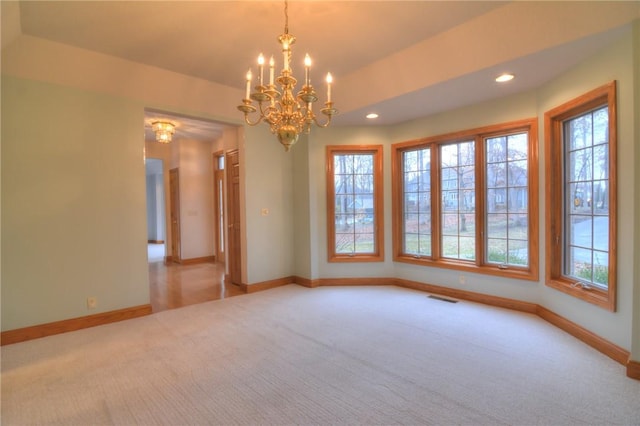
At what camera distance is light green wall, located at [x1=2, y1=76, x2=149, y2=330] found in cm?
318

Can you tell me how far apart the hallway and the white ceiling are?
3.08 meters

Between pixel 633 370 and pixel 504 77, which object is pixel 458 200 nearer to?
pixel 504 77

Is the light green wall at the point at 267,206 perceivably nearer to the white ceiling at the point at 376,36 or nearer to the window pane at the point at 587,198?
the white ceiling at the point at 376,36

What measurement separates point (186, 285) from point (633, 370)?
550 cm

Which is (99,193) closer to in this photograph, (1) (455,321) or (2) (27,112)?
(2) (27,112)

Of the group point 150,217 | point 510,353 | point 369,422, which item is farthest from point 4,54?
point 150,217

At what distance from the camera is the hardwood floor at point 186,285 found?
15.0ft

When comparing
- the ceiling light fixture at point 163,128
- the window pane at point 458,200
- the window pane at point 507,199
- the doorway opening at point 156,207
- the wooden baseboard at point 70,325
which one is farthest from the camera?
the doorway opening at point 156,207

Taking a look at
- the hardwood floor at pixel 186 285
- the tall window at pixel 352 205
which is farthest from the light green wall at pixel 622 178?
the hardwood floor at pixel 186 285

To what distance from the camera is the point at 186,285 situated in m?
5.45

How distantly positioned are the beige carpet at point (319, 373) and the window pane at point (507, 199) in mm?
794

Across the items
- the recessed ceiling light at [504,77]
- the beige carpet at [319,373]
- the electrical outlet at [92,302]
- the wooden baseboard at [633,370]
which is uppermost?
the recessed ceiling light at [504,77]

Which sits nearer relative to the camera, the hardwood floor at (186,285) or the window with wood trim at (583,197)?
the window with wood trim at (583,197)

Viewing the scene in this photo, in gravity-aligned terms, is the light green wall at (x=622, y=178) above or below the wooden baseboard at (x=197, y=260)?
above
